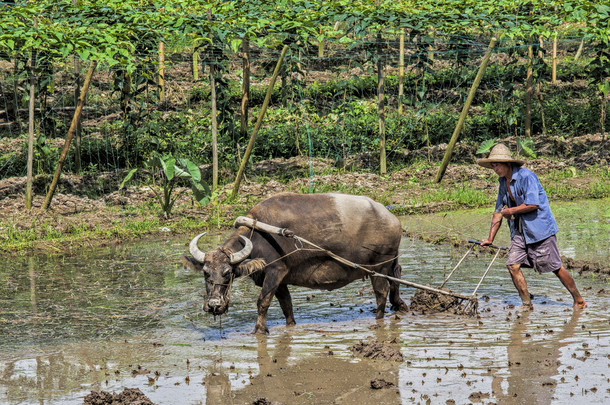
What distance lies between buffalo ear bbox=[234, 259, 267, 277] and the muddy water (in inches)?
21.5

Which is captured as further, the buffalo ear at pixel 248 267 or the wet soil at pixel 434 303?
the wet soil at pixel 434 303

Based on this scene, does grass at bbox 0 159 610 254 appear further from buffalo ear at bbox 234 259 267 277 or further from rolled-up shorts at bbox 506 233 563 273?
rolled-up shorts at bbox 506 233 563 273

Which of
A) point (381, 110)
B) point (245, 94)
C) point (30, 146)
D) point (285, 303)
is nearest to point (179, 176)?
point (30, 146)

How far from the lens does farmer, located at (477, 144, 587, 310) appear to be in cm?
696

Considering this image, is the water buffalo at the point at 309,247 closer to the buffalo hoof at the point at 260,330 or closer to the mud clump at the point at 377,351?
the buffalo hoof at the point at 260,330

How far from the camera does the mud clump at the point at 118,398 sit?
476cm

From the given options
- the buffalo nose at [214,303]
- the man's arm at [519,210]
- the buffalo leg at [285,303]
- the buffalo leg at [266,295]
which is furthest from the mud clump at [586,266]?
the buffalo nose at [214,303]

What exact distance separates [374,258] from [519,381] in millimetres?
2495

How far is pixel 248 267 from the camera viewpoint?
21.7 ft

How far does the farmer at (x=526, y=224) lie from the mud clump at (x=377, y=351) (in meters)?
1.71

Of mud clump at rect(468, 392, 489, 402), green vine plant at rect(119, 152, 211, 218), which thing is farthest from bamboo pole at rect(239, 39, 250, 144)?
mud clump at rect(468, 392, 489, 402)

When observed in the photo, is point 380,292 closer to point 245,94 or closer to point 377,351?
point 377,351

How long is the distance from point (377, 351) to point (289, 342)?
976 mm

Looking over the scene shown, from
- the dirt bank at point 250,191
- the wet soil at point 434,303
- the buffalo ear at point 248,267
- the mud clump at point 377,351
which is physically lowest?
the dirt bank at point 250,191
